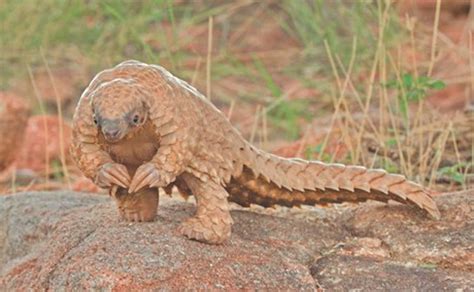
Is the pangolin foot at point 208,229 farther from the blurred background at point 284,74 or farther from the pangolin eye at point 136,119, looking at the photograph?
the blurred background at point 284,74

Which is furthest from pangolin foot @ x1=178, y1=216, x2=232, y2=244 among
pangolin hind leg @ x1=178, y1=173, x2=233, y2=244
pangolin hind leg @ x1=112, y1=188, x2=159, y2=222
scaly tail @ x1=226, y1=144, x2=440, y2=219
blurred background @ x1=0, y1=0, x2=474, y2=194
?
blurred background @ x1=0, y1=0, x2=474, y2=194

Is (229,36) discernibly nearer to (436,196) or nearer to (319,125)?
(319,125)

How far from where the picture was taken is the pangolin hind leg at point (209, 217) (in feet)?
9.29

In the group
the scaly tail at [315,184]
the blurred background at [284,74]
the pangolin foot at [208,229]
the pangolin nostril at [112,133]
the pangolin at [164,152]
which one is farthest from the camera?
the blurred background at [284,74]

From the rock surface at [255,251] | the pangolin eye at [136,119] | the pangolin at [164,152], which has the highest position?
the pangolin eye at [136,119]

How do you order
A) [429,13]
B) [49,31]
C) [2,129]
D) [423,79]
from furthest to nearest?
[429,13]
[49,31]
[2,129]
[423,79]

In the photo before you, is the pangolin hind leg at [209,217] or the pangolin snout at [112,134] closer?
the pangolin snout at [112,134]

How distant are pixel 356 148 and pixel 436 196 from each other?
1.21 m

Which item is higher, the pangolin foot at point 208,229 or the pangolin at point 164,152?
the pangolin at point 164,152

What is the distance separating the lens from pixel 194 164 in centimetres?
283

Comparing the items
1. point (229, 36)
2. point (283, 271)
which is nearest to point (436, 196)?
point (283, 271)

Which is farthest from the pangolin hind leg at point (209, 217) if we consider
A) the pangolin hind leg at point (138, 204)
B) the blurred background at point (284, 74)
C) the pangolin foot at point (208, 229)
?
the blurred background at point (284, 74)

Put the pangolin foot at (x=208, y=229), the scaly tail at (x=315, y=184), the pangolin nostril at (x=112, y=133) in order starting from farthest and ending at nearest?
the scaly tail at (x=315, y=184)
the pangolin foot at (x=208, y=229)
the pangolin nostril at (x=112, y=133)

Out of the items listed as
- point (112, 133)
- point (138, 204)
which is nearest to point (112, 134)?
point (112, 133)
